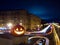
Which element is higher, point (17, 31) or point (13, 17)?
point (13, 17)

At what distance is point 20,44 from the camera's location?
3.77 ft

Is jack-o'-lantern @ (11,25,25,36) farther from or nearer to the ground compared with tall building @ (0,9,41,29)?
nearer to the ground

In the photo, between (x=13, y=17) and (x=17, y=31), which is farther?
(x=13, y=17)

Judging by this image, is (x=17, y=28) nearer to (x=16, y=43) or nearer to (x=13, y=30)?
(x=13, y=30)

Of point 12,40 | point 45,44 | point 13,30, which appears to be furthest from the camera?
point 45,44

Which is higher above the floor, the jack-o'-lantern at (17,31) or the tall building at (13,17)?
the tall building at (13,17)

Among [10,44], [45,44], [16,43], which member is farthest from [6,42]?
[45,44]

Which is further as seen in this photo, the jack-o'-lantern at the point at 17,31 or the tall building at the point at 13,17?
the tall building at the point at 13,17

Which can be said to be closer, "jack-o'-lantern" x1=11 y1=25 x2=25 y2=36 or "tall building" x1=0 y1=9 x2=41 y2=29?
"jack-o'-lantern" x1=11 y1=25 x2=25 y2=36

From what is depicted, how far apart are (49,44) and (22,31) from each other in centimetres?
84

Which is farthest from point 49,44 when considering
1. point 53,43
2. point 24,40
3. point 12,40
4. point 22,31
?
point 22,31

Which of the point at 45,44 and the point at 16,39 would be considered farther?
the point at 45,44

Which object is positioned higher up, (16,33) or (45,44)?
(16,33)

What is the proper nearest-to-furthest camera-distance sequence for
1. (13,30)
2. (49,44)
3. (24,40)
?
(13,30) < (24,40) < (49,44)
